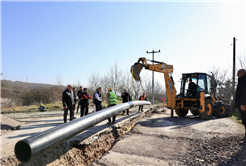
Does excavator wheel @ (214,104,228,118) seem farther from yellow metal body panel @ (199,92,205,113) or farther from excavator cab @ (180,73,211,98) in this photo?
yellow metal body panel @ (199,92,205,113)

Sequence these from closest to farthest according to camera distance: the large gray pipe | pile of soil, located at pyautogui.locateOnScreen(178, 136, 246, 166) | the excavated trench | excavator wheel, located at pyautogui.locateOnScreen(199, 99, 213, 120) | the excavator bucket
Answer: the large gray pipe, the excavated trench, pile of soil, located at pyautogui.locateOnScreen(178, 136, 246, 166), the excavator bucket, excavator wheel, located at pyautogui.locateOnScreen(199, 99, 213, 120)

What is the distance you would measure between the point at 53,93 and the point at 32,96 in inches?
82.5

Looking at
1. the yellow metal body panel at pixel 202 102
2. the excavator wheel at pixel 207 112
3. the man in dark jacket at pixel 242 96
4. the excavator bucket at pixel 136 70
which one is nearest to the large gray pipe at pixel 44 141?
the man in dark jacket at pixel 242 96

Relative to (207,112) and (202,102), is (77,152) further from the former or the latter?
(207,112)

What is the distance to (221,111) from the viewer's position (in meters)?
11.0

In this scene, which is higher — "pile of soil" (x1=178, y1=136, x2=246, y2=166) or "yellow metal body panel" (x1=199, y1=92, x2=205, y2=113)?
"yellow metal body panel" (x1=199, y1=92, x2=205, y2=113)

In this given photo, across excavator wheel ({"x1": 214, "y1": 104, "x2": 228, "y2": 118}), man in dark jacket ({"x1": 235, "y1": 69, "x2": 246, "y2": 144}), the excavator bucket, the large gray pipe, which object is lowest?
excavator wheel ({"x1": 214, "y1": 104, "x2": 228, "y2": 118})

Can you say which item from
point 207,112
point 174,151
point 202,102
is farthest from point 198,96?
point 174,151

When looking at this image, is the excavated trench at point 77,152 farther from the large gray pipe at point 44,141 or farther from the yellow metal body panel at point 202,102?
the yellow metal body panel at point 202,102

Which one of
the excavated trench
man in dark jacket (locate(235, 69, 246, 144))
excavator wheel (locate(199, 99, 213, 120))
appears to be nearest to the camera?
the excavated trench

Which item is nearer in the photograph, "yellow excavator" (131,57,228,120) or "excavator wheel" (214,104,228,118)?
"yellow excavator" (131,57,228,120)

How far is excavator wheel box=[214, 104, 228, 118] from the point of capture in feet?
35.2

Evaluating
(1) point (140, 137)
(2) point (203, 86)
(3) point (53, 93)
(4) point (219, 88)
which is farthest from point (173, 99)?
(4) point (219, 88)

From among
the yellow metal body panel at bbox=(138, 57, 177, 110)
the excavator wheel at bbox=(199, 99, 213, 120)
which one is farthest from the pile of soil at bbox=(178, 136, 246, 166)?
the yellow metal body panel at bbox=(138, 57, 177, 110)
